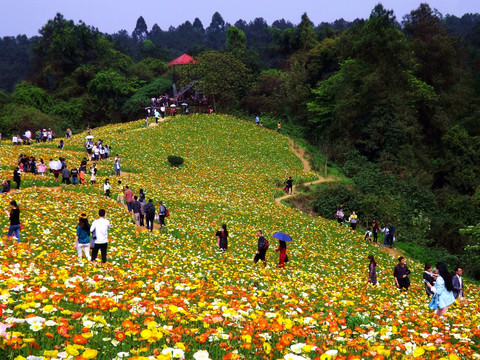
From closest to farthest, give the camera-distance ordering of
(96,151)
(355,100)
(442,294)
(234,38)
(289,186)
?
(442,294) < (96,151) < (289,186) < (355,100) < (234,38)

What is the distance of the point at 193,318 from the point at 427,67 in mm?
59595

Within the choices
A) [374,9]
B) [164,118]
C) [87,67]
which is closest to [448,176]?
[374,9]

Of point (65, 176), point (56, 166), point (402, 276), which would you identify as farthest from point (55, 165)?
point (402, 276)

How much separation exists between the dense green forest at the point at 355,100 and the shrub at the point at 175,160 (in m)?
13.2

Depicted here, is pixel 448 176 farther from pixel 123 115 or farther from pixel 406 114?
pixel 123 115

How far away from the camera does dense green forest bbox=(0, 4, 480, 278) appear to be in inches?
1516

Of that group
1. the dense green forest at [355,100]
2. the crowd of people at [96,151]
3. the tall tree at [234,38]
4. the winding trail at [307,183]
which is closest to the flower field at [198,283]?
the winding trail at [307,183]

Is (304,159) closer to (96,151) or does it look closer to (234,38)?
(96,151)

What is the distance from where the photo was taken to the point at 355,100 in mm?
49156

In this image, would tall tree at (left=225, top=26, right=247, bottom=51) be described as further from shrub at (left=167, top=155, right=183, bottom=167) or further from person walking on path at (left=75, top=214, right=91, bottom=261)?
person walking on path at (left=75, top=214, right=91, bottom=261)

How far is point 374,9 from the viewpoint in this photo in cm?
5047

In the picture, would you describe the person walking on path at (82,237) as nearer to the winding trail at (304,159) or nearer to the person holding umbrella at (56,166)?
the person holding umbrella at (56,166)

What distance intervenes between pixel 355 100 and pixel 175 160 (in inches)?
975

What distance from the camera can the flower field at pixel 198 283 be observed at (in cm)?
449
